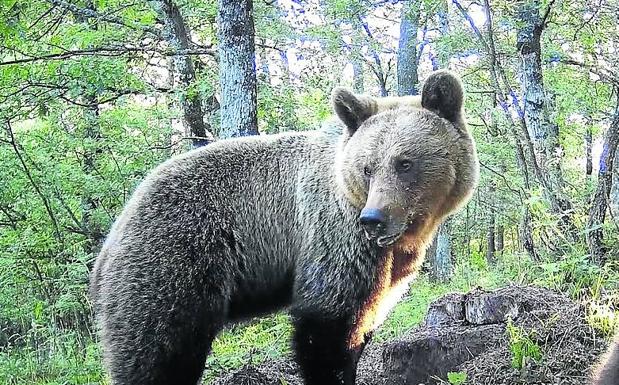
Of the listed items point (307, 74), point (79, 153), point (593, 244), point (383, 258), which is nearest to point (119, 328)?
point (383, 258)

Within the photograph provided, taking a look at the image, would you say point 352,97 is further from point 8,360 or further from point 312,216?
point 8,360

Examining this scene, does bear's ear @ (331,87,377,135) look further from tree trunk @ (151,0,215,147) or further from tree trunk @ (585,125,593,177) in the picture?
tree trunk @ (585,125,593,177)

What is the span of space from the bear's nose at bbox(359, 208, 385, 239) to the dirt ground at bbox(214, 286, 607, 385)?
4.01 feet

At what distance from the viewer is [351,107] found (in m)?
4.54

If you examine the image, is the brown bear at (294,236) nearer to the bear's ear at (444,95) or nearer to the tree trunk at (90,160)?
the bear's ear at (444,95)

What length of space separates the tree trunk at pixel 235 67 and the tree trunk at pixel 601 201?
364cm

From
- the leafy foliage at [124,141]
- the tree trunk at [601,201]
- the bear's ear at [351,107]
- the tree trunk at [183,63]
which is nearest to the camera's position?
the bear's ear at [351,107]

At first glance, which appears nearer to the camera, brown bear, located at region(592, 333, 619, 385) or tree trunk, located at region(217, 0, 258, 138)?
brown bear, located at region(592, 333, 619, 385)

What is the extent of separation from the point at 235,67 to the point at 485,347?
168 inches

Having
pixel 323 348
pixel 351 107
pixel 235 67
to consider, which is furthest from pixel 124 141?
pixel 323 348

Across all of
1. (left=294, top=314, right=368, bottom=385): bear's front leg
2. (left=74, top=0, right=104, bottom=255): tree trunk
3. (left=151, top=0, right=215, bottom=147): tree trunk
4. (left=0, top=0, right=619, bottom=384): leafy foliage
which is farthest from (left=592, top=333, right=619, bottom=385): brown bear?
(left=74, top=0, right=104, bottom=255): tree trunk

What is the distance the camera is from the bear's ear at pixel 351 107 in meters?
4.52

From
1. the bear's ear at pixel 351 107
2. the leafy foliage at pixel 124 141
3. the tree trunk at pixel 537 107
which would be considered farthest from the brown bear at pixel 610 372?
the tree trunk at pixel 537 107

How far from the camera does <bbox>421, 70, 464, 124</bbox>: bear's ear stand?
14.2 feet
